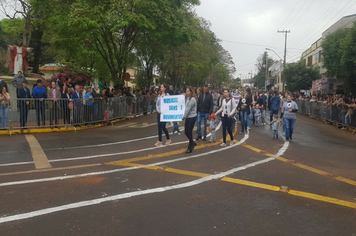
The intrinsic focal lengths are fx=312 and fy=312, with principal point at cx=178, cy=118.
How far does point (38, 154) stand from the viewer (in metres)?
8.63

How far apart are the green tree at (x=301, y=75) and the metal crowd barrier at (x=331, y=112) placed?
1811 cm

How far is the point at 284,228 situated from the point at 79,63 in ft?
81.2

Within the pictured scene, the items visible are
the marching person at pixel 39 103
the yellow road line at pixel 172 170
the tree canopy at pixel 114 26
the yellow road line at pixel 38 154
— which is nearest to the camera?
the yellow road line at pixel 172 170

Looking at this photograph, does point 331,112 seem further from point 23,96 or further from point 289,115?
point 23,96

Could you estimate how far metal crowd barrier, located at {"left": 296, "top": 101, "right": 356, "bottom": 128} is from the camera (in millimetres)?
16391

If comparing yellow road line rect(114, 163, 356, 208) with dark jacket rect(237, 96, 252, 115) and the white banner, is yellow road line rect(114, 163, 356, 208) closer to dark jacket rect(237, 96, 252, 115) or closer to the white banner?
the white banner

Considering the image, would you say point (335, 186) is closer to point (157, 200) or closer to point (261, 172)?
point (261, 172)

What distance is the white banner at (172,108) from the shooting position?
9.70 metres

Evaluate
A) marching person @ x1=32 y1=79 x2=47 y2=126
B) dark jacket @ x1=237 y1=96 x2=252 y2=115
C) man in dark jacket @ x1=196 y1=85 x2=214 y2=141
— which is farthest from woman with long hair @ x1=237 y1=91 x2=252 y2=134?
marching person @ x1=32 y1=79 x2=47 y2=126

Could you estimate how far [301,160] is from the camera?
8406 millimetres

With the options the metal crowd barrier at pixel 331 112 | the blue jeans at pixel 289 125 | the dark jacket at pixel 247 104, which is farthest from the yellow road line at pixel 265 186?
the metal crowd barrier at pixel 331 112

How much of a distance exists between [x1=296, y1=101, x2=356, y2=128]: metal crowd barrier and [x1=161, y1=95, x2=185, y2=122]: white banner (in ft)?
35.9

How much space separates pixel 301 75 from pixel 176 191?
4425 centimetres

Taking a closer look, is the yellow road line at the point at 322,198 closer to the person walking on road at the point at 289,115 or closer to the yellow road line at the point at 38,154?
the yellow road line at the point at 38,154
